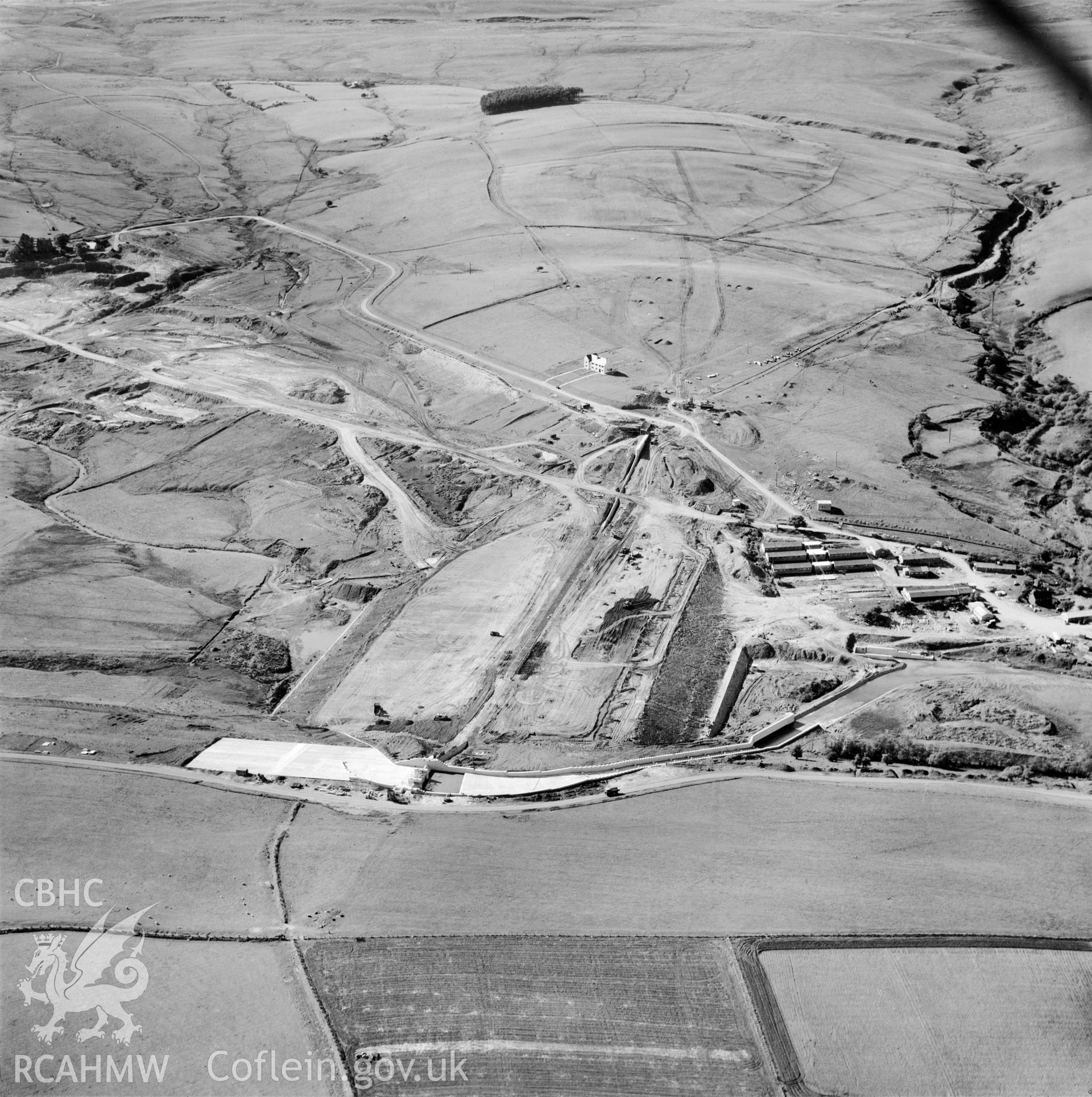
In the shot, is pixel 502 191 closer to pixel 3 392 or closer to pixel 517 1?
→ pixel 3 392

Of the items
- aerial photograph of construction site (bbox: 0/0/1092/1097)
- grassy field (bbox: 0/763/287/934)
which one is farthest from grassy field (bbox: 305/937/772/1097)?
grassy field (bbox: 0/763/287/934)

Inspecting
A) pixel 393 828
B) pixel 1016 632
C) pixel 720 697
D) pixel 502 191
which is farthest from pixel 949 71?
pixel 393 828

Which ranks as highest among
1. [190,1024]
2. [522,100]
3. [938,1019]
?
[522,100]

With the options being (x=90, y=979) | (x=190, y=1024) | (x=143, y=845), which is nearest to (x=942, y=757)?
(x=190, y=1024)

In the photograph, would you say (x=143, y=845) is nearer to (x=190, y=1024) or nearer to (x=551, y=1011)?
(x=190, y=1024)

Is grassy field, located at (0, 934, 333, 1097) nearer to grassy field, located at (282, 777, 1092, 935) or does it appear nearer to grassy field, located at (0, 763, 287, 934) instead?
grassy field, located at (0, 763, 287, 934)
